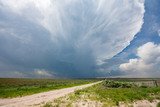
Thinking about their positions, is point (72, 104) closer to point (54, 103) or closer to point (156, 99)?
point (54, 103)

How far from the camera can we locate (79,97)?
37562 millimetres

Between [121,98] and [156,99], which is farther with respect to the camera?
[156,99]

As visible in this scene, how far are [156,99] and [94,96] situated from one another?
11284 mm

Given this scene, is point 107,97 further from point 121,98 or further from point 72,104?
point 72,104

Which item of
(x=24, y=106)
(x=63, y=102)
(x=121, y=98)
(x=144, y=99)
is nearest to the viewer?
(x=24, y=106)

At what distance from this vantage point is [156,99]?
43.1 m

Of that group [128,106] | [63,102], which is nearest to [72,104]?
[63,102]

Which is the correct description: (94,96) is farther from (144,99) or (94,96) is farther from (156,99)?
(156,99)

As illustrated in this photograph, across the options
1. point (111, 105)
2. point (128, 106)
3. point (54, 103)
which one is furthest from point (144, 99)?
point (54, 103)

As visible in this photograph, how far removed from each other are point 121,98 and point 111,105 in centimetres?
466

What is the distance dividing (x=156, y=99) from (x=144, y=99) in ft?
8.79

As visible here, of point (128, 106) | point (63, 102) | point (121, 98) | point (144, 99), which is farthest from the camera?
point (144, 99)

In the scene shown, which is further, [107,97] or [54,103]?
[107,97]

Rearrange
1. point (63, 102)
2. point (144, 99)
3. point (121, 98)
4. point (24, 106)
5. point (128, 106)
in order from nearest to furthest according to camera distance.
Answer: point (24, 106) < point (63, 102) < point (128, 106) < point (121, 98) < point (144, 99)
